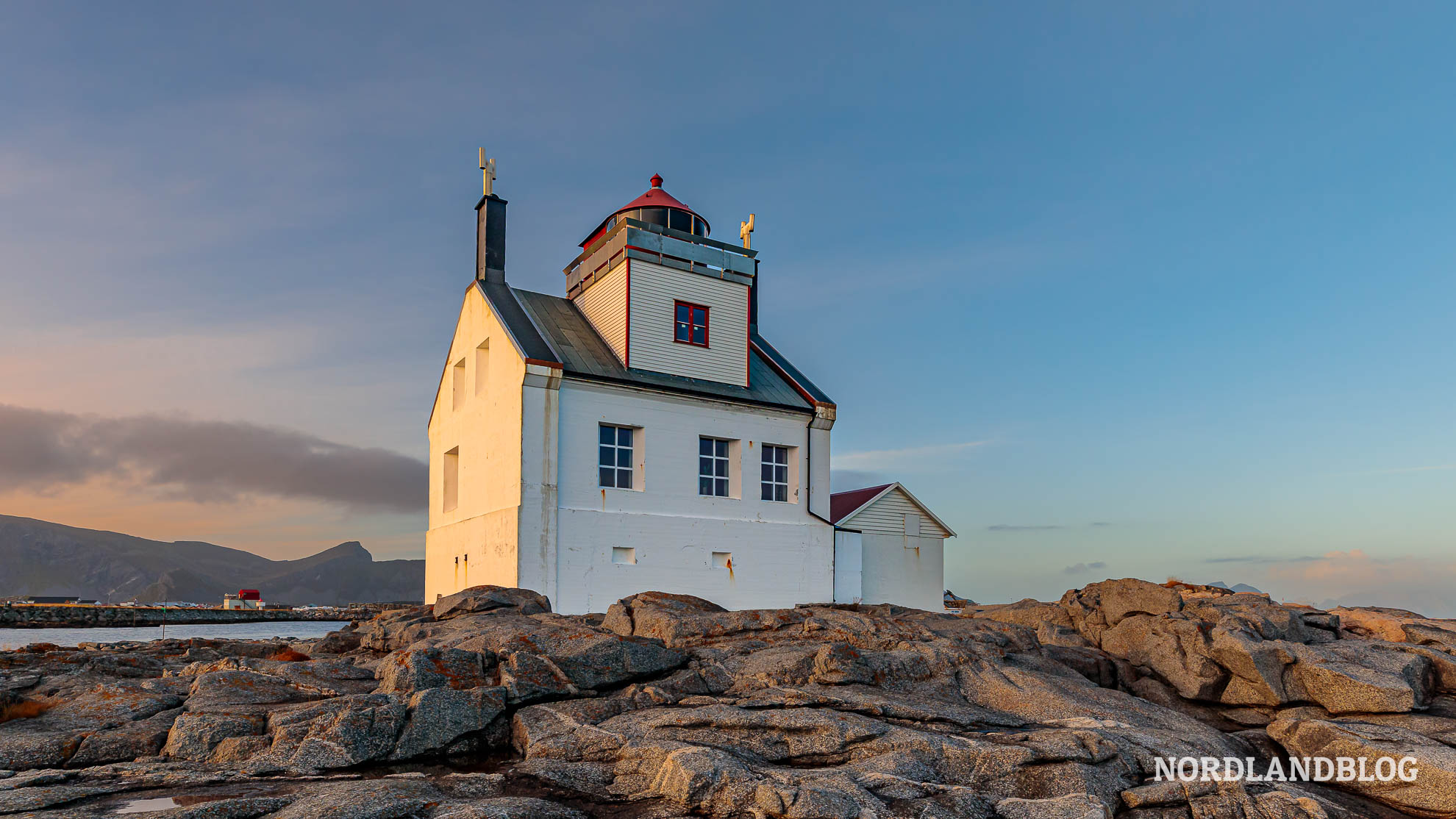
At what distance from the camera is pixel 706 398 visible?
25.1 metres

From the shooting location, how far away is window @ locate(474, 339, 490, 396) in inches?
989

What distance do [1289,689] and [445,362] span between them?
23.2 m

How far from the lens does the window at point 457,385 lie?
26938 mm

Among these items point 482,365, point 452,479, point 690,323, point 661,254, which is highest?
point 661,254

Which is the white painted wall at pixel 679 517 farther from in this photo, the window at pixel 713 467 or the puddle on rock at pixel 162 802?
the puddle on rock at pixel 162 802

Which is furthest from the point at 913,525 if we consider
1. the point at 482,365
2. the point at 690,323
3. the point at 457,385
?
the point at 457,385

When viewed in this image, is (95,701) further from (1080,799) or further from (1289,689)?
(1289,689)

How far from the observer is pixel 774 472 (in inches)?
1040

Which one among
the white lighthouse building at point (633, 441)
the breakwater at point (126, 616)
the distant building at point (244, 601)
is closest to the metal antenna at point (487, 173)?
the white lighthouse building at point (633, 441)

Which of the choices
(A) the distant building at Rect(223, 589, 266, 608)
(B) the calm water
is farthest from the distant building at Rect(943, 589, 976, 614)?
(A) the distant building at Rect(223, 589, 266, 608)

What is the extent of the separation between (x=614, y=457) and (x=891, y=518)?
9.47 metres

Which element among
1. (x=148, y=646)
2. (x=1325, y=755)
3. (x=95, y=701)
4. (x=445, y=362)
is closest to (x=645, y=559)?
(x=445, y=362)

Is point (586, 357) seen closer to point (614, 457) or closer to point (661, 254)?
point (614, 457)

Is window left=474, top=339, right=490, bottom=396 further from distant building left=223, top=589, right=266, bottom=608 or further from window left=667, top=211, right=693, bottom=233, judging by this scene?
distant building left=223, top=589, right=266, bottom=608
